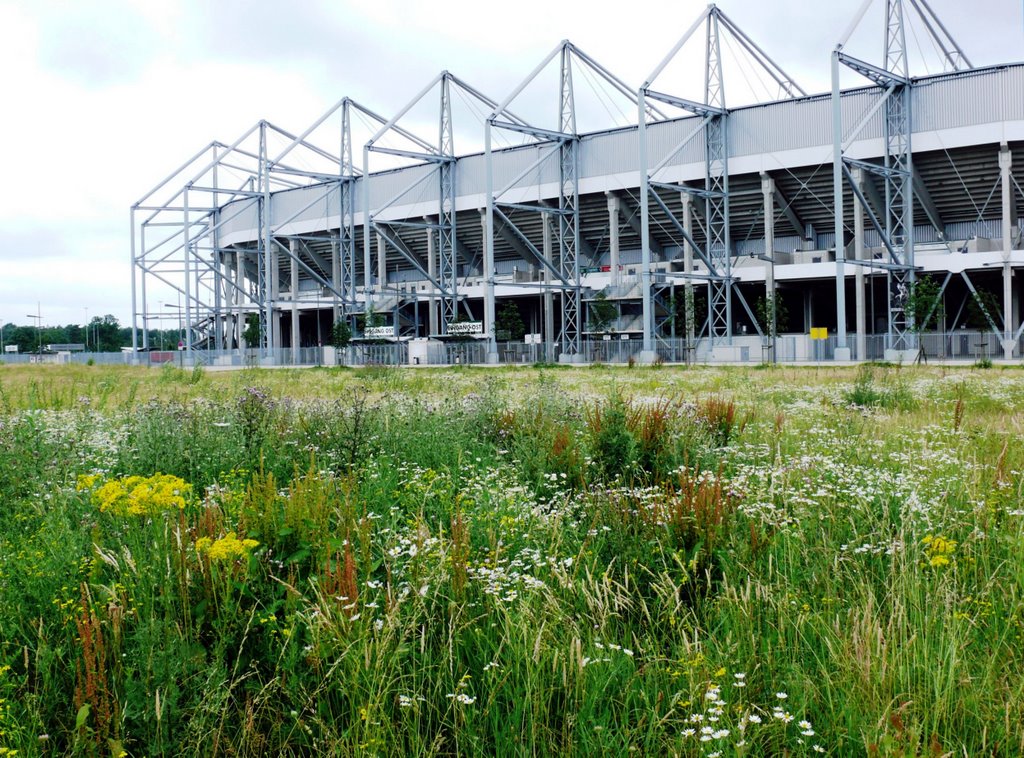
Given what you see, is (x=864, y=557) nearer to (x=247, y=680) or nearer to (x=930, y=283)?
(x=247, y=680)

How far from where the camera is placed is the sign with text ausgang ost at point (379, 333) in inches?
2315

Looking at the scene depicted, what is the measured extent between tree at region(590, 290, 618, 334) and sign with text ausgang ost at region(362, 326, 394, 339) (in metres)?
13.8

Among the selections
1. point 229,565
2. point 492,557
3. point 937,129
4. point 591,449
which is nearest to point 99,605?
point 229,565

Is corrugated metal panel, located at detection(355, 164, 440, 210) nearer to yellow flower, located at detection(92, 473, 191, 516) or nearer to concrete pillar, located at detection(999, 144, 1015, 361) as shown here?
concrete pillar, located at detection(999, 144, 1015, 361)

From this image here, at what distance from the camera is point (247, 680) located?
3.70 m

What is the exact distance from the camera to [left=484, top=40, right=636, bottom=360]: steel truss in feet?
165

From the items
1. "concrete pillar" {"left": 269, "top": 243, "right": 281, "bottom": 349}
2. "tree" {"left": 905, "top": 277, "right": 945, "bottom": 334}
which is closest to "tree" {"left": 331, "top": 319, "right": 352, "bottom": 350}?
"concrete pillar" {"left": 269, "top": 243, "right": 281, "bottom": 349}

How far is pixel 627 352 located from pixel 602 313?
4.03 metres

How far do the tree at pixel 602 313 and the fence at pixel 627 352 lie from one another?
0.91 metres

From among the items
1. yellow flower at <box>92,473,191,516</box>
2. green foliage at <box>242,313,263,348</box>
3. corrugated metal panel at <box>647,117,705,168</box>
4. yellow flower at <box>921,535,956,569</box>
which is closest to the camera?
yellow flower at <box>92,473,191,516</box>

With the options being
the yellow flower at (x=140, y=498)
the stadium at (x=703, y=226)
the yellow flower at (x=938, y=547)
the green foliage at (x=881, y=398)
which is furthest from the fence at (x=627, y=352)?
the yellow flower at (x=938, y=547)

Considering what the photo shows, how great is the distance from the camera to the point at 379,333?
59.5 meters

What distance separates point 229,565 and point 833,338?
44017 mm

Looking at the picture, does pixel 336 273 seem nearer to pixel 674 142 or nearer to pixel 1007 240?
pixel 674 142
